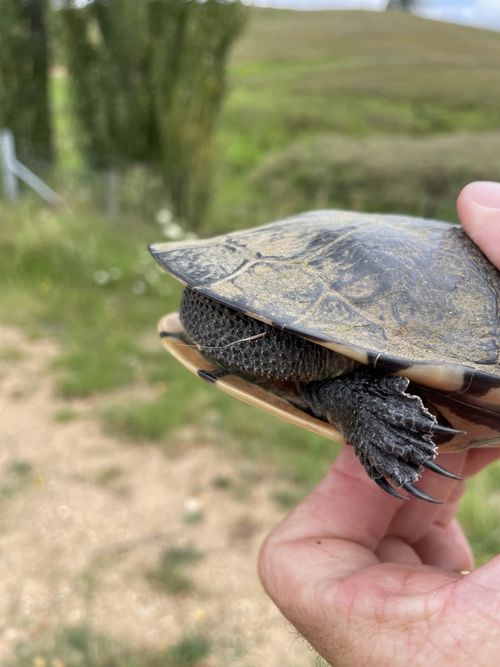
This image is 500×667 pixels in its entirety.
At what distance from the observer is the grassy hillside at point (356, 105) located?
9.12 m

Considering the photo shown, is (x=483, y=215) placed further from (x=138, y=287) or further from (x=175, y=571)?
(x=138, y=287)

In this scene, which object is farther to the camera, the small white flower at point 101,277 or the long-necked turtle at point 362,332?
the small white flower at point 101,277

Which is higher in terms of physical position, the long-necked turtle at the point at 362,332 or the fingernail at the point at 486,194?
the fingernail at the point at 486,194

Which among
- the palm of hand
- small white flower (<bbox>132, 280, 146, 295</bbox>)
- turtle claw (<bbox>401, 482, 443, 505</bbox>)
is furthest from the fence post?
turtle claw (<bbox>401, 482, 443, 505</bbox>)

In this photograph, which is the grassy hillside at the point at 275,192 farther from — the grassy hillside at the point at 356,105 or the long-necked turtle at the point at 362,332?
the long-necked turtle at the point at 362,332

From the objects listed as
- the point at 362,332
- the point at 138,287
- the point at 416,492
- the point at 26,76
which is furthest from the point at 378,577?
the point at 26,76

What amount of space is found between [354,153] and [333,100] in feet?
23.7

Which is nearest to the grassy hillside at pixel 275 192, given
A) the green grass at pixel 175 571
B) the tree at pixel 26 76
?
the tree at pixel 26 76

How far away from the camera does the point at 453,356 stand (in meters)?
1.12

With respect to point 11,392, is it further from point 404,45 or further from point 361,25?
point 361,25

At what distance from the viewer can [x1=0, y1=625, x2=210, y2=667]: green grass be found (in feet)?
6.59

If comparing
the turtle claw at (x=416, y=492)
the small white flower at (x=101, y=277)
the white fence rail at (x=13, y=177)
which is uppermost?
the turtle claw at (x=416, y=492)

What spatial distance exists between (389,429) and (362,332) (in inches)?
8.6

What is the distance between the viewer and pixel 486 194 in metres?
1.53
